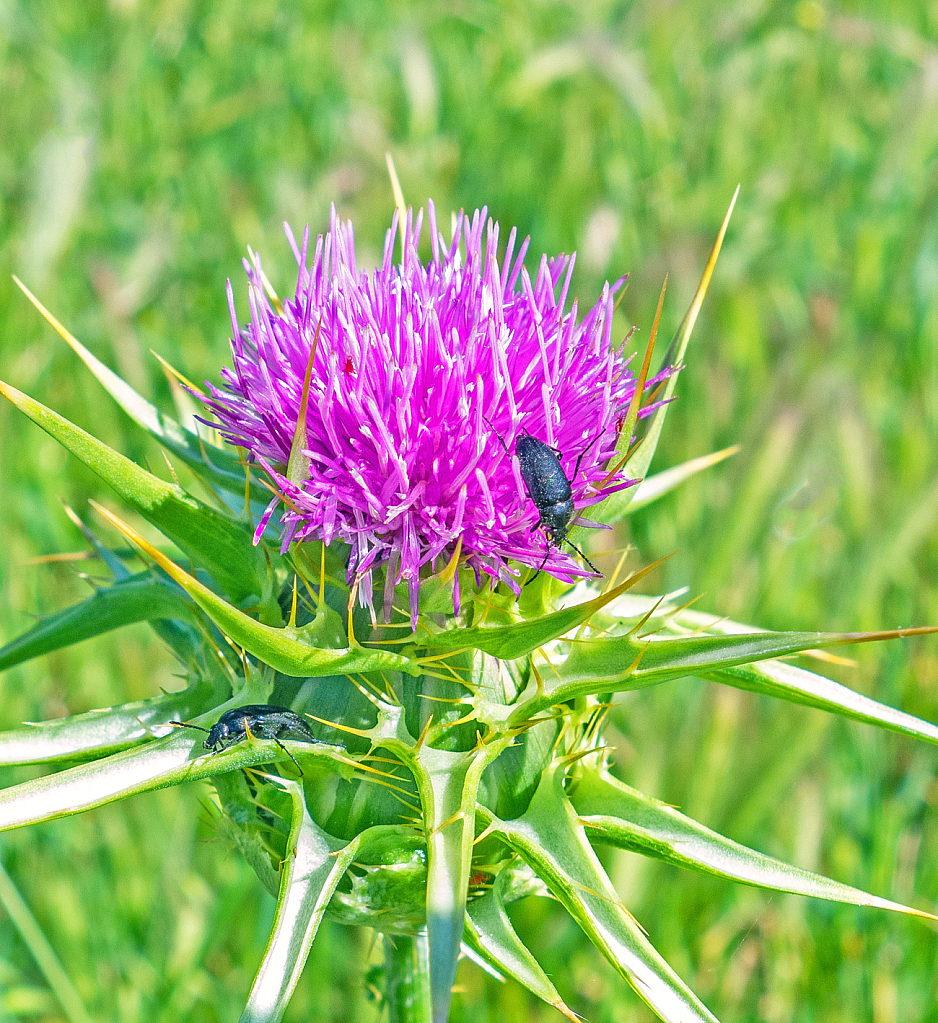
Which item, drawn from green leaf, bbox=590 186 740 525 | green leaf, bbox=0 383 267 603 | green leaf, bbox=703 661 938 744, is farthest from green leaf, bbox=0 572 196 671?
green leaf, bbox=703 661 938 744

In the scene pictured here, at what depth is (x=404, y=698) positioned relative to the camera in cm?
152

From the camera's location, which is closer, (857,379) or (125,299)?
(857,379)

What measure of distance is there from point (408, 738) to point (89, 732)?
19.6 inches

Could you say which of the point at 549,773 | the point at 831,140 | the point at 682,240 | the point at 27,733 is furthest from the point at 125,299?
the point at 831,140

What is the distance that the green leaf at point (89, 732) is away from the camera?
145 cm

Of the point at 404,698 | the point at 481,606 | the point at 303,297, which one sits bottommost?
the point at 404,698

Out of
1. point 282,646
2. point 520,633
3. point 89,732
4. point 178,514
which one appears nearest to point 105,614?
point 89,732

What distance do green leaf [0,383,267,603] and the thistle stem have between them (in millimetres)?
679

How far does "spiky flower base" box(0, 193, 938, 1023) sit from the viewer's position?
49.2 inches

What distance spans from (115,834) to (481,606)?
5.15 ft

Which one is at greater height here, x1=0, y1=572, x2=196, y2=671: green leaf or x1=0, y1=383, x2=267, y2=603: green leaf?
x1=0, y1=383, x2=267, y2=603: green leaf

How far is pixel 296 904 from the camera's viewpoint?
1.27 meters

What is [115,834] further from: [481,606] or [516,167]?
[516,167]

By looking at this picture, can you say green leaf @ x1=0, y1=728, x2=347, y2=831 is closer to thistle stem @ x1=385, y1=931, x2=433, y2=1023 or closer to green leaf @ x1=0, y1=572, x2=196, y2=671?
green leaf @ x1=0, y1=572, x2=196, y2=671
